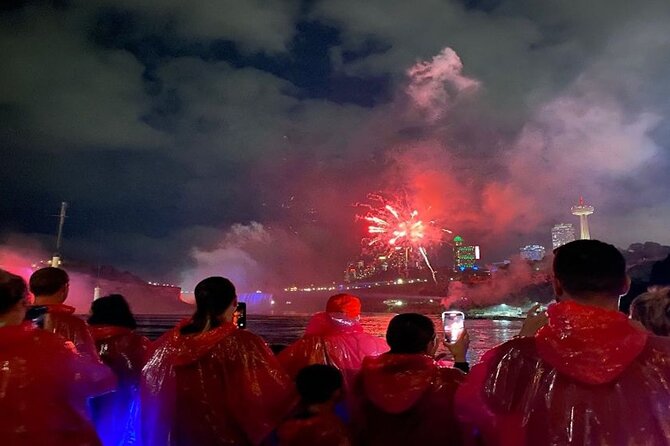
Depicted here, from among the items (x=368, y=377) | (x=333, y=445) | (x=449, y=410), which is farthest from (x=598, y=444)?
(x=333, y=445)

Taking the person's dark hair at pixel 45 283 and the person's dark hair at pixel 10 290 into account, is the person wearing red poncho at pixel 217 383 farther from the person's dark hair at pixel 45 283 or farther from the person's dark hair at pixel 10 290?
the person's dark hair at pixel 45 283

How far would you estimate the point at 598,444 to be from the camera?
78.8 inches

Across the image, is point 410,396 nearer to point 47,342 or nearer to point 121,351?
point 47,342

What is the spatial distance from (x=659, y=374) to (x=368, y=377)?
1.53 metres

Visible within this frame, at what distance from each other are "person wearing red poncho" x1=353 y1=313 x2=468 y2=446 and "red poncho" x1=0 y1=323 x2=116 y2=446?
5.28ft

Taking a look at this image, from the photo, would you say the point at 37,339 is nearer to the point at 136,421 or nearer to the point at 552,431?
the point at 136,421

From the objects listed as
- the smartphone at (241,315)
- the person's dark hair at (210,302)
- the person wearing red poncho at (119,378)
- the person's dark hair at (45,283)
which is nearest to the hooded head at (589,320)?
the person's dark hair at (210,302)

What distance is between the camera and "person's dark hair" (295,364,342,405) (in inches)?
118

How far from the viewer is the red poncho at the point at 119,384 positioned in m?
4.08

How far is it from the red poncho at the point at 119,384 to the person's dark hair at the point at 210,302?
118 cm

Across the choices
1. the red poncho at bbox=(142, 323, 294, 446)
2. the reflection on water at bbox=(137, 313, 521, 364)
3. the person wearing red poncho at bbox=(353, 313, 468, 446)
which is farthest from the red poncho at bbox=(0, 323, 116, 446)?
the reflection on water at bbox=(137, 313, 521, 364)

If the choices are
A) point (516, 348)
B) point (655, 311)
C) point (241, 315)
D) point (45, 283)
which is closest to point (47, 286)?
point (45, 283)

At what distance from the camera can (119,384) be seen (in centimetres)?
408

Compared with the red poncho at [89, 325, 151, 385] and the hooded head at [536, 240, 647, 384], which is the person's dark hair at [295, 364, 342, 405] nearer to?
the hooded head at [536, 240, 647, 384]
